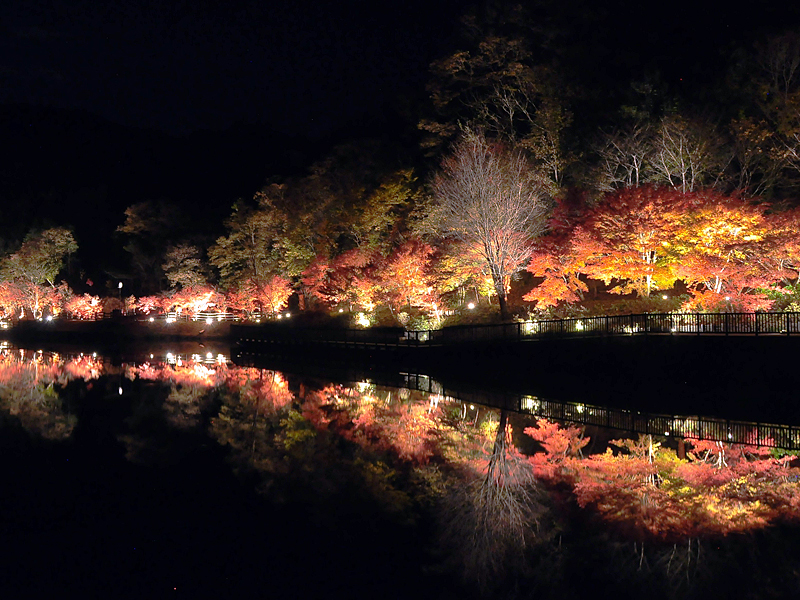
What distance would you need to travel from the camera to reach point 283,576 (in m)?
6.95

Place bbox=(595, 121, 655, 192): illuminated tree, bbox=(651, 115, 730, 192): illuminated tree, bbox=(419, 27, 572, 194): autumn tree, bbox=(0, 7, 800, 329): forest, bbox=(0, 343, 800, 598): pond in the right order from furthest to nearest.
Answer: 1. bbox=(419, 27, 572, 194): autumn tree
2. bbox=(595, 121, 655, 192): illuminated tree
3. bbox=(651, 115, 730, 192): illuminated tree
4. bbox=(0, 7, 800, 329): forest
5. bbox=(0, 343, 800, 598): pond

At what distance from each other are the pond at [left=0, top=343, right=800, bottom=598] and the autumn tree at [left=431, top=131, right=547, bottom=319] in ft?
41.7

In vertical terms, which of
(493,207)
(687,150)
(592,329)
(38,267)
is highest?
(687,150)

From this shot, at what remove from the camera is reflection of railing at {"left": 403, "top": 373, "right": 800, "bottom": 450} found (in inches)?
516

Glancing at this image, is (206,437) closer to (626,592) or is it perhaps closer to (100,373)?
(626,592)

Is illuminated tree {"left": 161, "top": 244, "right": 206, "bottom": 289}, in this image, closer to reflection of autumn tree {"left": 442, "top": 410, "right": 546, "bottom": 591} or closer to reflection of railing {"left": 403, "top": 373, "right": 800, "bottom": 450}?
reflection of railing {"left": 403, "top": 373, "right": 800, "bottom": 450}

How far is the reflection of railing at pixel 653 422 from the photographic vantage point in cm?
1312

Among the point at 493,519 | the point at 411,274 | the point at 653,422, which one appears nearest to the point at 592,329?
the point at 653,422

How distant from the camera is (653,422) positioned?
14.8m

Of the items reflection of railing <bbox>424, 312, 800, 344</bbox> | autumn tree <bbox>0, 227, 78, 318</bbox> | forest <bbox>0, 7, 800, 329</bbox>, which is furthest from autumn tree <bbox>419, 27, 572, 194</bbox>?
autumn tree <bbox>0, 227, 78, 318</bbox>

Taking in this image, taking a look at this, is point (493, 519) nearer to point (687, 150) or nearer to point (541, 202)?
point (687, 150)

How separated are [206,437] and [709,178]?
2456cm

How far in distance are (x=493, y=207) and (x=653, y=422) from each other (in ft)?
50.1

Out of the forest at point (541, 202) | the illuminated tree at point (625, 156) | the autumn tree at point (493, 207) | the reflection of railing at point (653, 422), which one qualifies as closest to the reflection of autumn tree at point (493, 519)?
the reflection of railing at point (653, 422)
